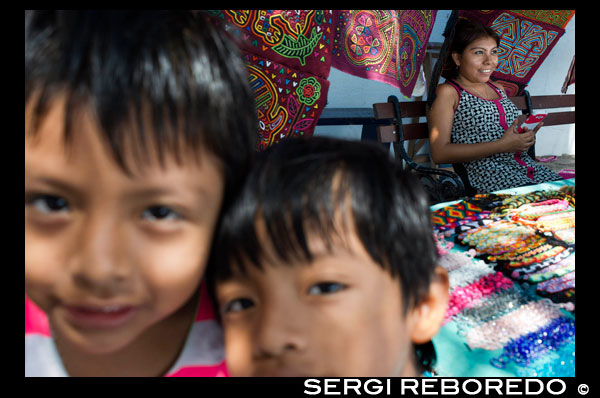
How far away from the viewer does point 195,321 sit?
832mm

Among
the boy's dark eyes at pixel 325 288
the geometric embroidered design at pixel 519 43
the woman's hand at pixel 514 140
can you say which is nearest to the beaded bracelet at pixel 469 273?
the boy's dark eyes at pixel 325 288

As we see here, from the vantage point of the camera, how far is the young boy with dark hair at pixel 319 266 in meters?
0.66

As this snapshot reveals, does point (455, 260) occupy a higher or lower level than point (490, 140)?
lower

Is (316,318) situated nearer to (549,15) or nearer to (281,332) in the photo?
(281,332)

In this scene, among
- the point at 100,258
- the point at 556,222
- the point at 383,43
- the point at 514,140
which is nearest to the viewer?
the point at 100,258

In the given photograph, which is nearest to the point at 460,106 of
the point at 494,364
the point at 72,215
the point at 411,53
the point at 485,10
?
the point at 411,53

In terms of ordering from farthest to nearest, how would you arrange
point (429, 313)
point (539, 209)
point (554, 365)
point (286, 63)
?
point (539, 209)
point (286, 63)
point (554, 365)
point (429, 313)

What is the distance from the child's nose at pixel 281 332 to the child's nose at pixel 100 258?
21cm

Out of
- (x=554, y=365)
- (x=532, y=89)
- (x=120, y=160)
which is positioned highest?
(x=532, y=89)

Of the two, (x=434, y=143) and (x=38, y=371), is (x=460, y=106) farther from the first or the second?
(x=38, y=371)

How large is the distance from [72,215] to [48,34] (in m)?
0.27

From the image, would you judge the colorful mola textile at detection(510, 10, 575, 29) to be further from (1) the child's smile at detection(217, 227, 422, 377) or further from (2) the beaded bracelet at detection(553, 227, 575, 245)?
(1) the child's smile at detection(217, 227, 422, 377)

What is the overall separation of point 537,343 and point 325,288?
0.81 m

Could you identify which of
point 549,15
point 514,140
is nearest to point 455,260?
point 514,140
